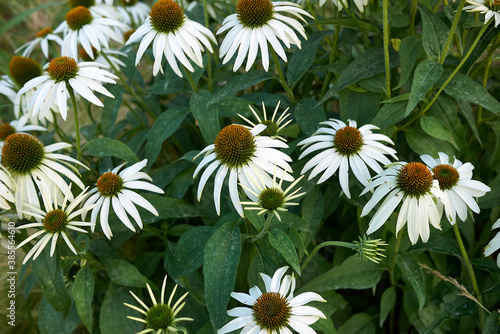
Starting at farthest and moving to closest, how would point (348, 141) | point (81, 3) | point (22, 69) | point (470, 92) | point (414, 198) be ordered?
point (81, 3) < point (22, 69) < point (470, 92) < point (348, 141) < point (414, 198)

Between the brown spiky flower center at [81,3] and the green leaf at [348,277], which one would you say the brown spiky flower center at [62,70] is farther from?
the green leaf at [348,277]

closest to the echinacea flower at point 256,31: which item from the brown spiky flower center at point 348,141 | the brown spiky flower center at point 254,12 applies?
the brown spiky flower center at point 254,12

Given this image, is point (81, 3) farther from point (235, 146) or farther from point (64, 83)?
point (235, 146)

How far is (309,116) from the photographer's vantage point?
1234 millimetres

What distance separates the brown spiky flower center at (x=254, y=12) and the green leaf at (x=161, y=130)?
333mm

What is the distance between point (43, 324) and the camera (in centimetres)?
127

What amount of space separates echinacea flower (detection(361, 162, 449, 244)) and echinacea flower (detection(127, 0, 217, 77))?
548mm

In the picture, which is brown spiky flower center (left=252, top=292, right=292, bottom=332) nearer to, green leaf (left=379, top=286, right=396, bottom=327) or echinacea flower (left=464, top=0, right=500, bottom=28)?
green leaf (left=379, top=286, right=396, bottom=327)

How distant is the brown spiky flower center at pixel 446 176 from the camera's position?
38.5 inches

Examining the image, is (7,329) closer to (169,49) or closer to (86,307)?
(86,307)

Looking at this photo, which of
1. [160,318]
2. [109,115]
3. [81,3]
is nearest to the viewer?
[160,318]

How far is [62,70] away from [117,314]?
0.66 m

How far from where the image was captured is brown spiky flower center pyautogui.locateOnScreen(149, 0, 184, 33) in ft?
3.61

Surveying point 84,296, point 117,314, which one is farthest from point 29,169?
point 117,314
